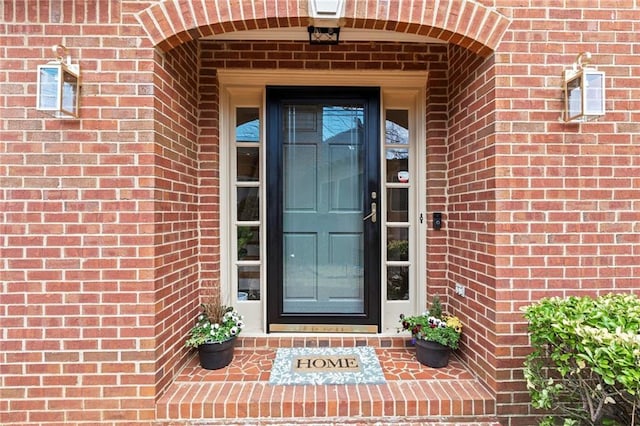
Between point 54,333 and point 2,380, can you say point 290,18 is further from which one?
point 2,380

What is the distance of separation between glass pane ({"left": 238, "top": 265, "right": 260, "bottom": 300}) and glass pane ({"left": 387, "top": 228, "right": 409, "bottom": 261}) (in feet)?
4.04

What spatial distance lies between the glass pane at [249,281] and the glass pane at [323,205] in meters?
0.26

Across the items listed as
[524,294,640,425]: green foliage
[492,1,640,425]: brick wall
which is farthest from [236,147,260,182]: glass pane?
[524,294,640,425]: green foliage

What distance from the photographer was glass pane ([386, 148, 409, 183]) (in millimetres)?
3123

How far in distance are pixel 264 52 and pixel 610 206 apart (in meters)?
2.80

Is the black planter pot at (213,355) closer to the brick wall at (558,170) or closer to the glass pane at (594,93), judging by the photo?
the brick wall at (558,170)

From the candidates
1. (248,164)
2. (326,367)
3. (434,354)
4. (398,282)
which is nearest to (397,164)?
(398,282)

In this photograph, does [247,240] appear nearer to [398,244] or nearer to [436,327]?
[398,244]

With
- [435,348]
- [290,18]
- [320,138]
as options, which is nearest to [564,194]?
[435,348]

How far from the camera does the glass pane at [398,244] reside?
3.13 meters

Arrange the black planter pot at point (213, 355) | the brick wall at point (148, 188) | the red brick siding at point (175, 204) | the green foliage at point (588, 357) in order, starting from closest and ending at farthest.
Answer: the green foliage at point (588, 357), the brick wall at point (148, 188), the red brick siding at point (175, 204), the black planter pot at point (213, 355)

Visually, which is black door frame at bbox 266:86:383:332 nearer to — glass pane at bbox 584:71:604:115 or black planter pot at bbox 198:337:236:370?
black planter pot at bbox 198:337:236:370

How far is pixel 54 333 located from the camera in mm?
2121

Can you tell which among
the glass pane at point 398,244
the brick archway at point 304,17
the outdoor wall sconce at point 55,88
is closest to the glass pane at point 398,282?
the glass pane at point 398,244
